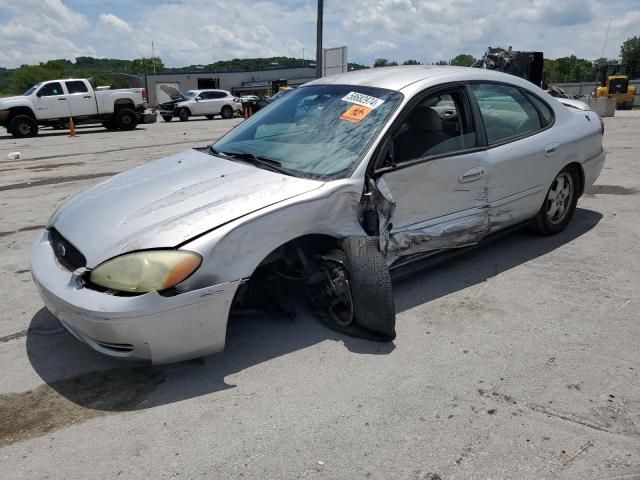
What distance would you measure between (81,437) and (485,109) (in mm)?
3402

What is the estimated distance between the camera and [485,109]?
398 centimetres

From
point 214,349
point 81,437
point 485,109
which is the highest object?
point 485,109

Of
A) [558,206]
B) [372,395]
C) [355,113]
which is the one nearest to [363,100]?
[355,113]

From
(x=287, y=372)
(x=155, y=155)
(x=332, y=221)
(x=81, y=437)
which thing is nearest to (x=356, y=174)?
(x=332, y=221)

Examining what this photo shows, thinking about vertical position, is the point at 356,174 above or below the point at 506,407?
above

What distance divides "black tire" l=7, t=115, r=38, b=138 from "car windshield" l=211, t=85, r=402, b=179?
17447 millimetres

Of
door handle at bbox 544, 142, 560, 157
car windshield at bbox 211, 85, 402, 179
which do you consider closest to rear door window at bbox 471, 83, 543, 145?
door handle at bbox 544, 142, 560, 157

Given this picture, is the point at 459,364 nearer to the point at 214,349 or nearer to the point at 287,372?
the point at 287,372

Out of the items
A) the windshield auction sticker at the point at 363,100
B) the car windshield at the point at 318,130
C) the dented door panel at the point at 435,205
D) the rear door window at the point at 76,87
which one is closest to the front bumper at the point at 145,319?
the car windshield at the point at 318,130

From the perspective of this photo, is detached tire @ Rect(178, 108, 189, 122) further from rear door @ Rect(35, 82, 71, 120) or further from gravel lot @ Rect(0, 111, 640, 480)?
gravel lot @ Rect(0, 111, 640, 480)

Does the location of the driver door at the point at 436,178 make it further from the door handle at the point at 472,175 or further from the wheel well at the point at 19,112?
the wheel well at the point at 19,112

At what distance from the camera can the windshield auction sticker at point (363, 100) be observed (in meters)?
3.51

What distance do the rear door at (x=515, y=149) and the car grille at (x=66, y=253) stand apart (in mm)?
2796

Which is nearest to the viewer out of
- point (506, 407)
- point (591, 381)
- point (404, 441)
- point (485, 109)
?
point (404, 441)
